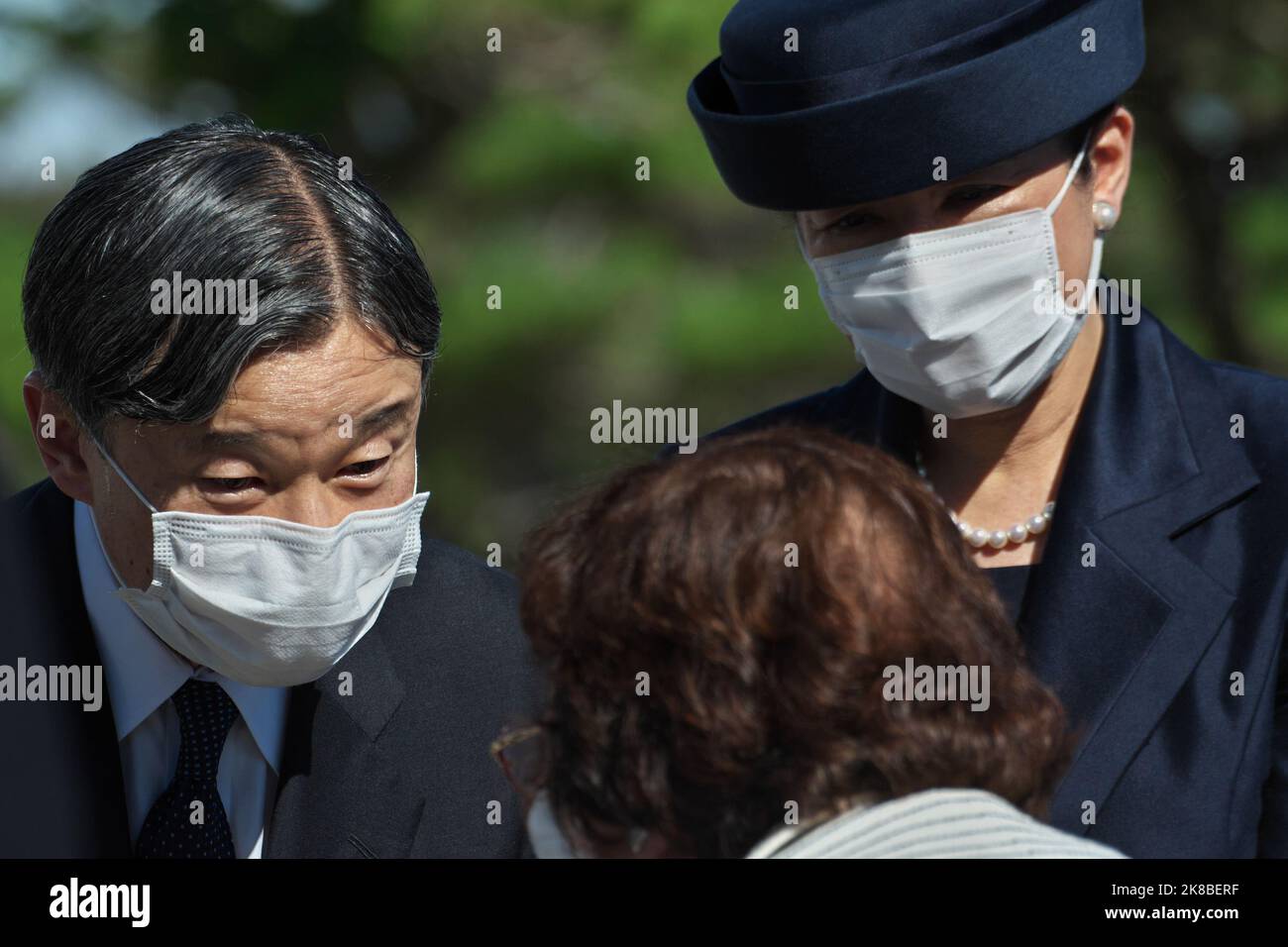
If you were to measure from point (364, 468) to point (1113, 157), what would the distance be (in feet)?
4.41

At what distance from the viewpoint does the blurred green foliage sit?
24.2ft

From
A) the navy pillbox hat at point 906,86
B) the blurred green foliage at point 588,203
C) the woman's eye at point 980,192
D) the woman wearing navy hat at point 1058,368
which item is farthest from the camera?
the blurred green foliage at point 588,203

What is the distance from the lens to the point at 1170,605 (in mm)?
2326

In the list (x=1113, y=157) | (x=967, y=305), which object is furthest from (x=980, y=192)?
(x=1113, y=157)

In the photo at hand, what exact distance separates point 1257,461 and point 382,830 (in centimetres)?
146

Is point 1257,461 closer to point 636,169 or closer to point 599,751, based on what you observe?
point 599,751

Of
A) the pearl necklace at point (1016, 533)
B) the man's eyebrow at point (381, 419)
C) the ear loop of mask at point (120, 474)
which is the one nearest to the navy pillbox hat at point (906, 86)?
the pearl necklace at point (1016, 533)

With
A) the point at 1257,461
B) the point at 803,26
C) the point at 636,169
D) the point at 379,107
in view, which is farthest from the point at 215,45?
the point at 1257,461

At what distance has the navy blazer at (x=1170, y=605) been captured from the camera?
219 centimetres

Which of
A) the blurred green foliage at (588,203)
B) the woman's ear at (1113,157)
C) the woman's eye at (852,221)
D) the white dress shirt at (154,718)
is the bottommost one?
the white dress shirt at (154,718)

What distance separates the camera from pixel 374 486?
7.30ft

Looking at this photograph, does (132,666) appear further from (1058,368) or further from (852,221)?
(1058,368)

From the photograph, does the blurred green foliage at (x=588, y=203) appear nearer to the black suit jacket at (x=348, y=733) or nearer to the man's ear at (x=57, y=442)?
the black suit jacket at (x=348, y=733)

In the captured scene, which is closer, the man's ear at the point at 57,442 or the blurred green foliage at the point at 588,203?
the man's ear at the point at 57,442
